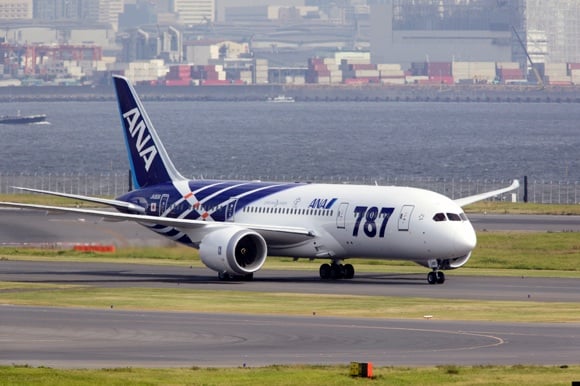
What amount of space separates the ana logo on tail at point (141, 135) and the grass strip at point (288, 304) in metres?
16.1

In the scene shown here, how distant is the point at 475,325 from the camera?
48.7m

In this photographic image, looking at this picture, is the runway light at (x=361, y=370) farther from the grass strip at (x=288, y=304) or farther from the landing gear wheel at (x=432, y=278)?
the landing gear wheel at (x=432, y=278)

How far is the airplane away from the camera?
65.9m

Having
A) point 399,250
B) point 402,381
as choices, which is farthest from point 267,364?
point 399,250

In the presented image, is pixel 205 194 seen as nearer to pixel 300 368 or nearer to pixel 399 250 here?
pixel 399 250

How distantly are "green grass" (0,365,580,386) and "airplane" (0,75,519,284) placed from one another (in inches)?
1071

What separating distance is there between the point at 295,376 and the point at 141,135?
42.2 metres

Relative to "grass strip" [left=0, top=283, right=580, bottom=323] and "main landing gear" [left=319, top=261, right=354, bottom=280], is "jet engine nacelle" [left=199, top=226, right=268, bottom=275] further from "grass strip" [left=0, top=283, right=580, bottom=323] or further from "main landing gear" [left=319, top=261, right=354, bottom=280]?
"grass strip" [left=0, top=283, right=580, bottom=323]

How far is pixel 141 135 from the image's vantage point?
77875 millimetres

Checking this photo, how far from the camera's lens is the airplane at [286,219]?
6594cm

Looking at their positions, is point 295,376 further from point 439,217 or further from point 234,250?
point 234,250

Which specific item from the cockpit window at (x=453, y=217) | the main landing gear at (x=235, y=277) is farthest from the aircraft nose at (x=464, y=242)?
the main landing gear at (x=235, y=277)

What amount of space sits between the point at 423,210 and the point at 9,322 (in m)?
22.7

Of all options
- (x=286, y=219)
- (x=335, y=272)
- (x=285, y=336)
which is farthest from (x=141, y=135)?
(x=285, y=336)
